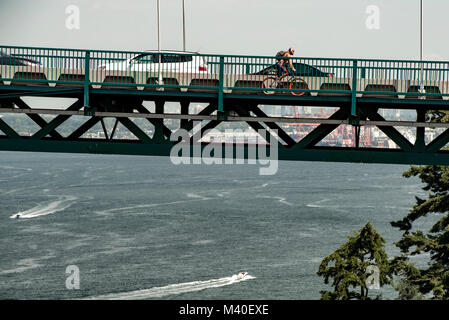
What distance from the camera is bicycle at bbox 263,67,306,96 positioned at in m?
→ 21.0

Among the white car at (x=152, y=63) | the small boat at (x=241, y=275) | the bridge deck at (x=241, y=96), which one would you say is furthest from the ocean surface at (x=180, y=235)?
the bridge deck at (x=241, y=96)

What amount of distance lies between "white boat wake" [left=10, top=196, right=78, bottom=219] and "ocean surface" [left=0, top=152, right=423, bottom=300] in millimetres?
330

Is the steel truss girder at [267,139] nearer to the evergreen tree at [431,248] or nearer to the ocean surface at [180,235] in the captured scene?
the evergreen tree at [431,248]

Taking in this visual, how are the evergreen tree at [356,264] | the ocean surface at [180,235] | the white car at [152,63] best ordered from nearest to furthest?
1. the white car at [152,63]
2. the evergreen tree at [356,264]
3. the ocean surface at [180,235]

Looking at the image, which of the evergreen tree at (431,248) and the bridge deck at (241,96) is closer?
the bridge deck at (241,96)

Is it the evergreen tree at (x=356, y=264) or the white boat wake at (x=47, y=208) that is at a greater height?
the evergreen tree at (x=356, y=264)

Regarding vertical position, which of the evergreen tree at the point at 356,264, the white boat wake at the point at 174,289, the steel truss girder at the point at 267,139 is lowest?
the white boat wake at the point at 174,289

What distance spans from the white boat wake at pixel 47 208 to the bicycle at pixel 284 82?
104 metres

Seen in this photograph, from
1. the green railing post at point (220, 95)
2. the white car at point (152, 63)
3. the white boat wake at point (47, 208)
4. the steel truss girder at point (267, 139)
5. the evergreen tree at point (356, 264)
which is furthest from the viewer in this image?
the white boat wake at point (47, 208)

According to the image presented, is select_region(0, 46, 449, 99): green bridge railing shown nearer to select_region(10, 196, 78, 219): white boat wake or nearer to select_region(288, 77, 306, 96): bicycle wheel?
select_region(288, 77, 306, 96): bicycle wheel

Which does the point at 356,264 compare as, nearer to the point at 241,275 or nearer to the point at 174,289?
the point at 174,289

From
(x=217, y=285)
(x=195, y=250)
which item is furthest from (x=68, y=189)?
(x=217, y=285)

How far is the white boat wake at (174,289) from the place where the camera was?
79312 millimetres
